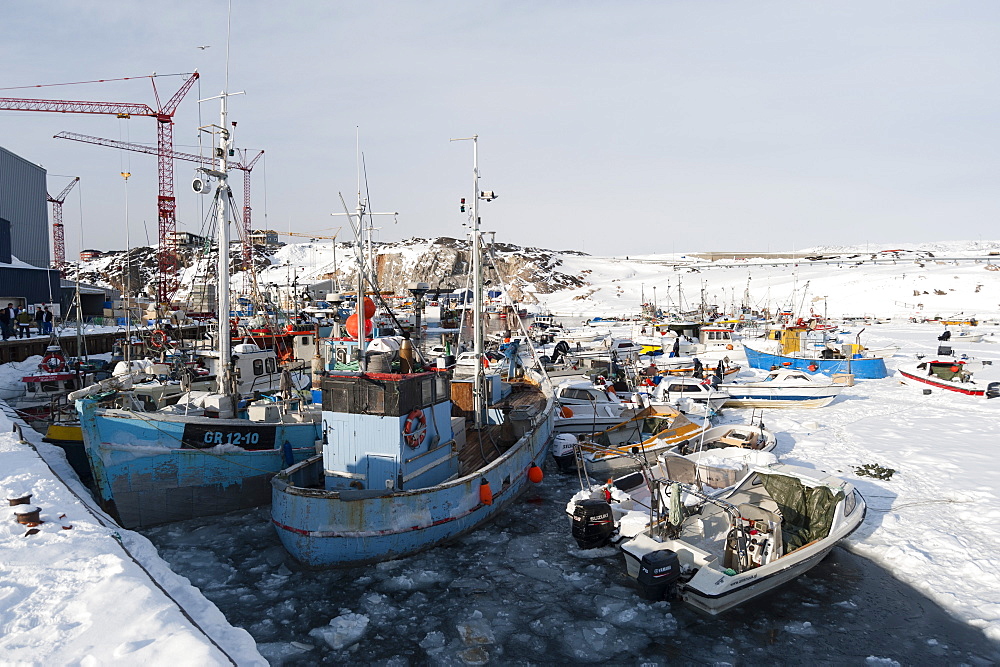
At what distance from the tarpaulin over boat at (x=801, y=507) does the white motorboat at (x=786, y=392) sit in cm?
1417

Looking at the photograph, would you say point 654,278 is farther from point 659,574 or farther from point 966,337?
point 659,574

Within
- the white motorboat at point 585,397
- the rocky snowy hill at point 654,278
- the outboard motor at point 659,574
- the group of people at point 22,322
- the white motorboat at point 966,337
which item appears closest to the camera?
the outboard motor at point 659,574

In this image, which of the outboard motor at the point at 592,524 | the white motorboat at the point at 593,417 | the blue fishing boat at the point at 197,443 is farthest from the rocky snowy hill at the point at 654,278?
the outboard motor at the point at 592,524

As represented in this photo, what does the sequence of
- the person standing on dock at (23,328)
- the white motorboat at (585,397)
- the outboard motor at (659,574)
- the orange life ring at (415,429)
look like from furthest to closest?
1. the person standing on dock at (23,328)
2. the white motorboat at (585,397)
3. the orange life ring at (415,429)
4. the outboard motor at (659,574)

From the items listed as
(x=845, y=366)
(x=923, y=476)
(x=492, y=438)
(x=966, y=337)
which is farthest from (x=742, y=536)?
(x=966, y=337)

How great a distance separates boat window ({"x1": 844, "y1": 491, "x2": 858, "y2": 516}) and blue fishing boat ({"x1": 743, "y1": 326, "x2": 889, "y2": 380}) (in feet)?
70.6

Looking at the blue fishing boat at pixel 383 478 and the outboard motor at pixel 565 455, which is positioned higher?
the blue fishing boat at pixel 383 478

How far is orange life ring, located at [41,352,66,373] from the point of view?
26103mm

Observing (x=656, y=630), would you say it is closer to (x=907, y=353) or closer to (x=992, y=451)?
(x=992, y=451)

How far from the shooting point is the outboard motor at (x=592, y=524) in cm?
1233

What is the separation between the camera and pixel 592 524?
12.3 metres

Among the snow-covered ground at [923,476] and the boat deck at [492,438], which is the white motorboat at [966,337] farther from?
the boat deck at [492,438]

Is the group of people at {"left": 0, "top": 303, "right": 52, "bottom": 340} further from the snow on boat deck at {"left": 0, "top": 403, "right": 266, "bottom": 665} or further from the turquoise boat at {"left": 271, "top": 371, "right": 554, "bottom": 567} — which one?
the turquoise boat at {"left": 271, "top": 371, "right": 554, "bottom": 567}

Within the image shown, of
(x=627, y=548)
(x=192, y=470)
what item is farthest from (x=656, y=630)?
(x=192, y=470)
